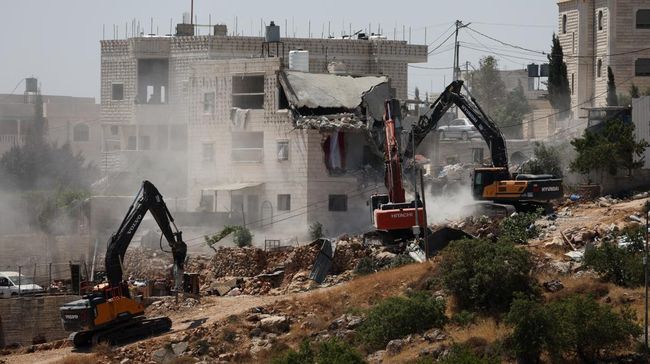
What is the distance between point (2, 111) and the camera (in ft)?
345

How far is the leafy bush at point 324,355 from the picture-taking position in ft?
108

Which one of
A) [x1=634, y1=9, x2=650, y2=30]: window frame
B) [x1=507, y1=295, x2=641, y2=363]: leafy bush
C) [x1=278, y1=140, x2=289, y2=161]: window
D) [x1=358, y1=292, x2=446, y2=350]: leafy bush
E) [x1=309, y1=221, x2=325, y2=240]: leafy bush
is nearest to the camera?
[x1=507, y1=295, x2=641, y2=363]: leafy bush

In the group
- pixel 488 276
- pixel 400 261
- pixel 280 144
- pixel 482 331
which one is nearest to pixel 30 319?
pixel 400 261

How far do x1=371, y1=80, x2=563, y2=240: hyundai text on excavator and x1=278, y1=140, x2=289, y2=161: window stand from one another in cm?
772

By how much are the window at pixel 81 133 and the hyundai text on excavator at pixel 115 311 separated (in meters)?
63.5

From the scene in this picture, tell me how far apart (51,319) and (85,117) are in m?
62.5

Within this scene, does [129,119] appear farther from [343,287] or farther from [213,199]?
[343,287]

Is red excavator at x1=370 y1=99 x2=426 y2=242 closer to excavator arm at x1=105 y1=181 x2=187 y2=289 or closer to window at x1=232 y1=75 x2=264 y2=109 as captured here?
excavator arm at x1=105 y1=181 x2=187 y2=289

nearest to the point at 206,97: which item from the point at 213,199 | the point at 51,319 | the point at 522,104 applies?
the point at 213,199

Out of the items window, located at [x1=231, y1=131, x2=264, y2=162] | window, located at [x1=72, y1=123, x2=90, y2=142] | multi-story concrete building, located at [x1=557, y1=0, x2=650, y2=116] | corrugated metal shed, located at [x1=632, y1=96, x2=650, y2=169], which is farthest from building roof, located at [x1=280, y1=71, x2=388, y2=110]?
window, located at [x1=72, y1=123, x2=90, y2=142]

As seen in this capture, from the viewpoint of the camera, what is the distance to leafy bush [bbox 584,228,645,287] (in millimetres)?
38062

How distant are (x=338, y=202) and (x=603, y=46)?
64.1ft

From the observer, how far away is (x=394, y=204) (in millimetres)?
48781

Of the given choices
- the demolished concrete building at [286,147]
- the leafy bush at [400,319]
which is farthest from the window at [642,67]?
the leafy bush at [400,319]
